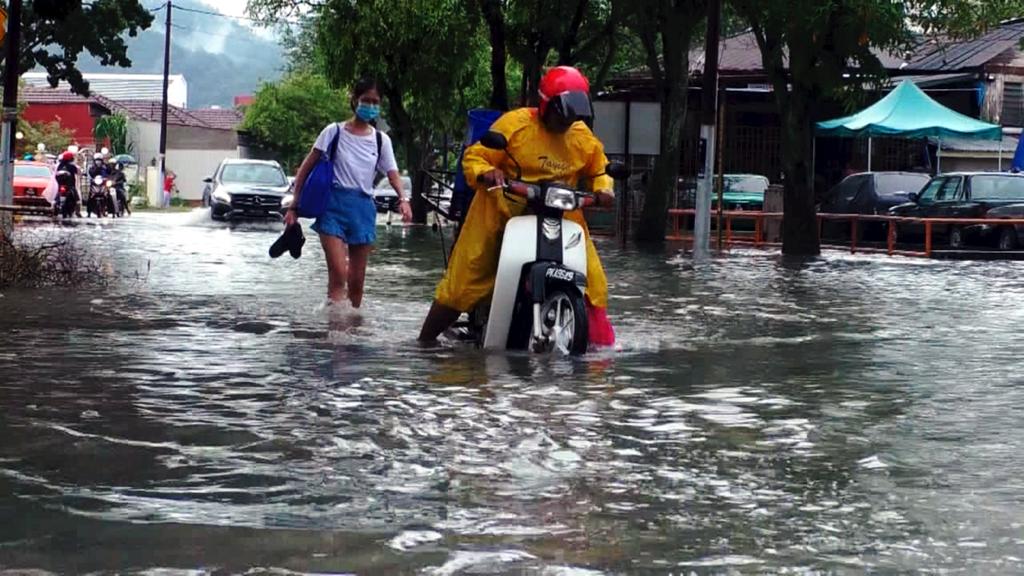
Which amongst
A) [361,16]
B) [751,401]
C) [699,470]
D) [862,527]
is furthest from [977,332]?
[361,16]

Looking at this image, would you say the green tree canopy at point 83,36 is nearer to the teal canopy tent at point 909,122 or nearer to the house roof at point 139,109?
the teal canopy tent at point 909,122

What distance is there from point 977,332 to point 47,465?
26.4ft

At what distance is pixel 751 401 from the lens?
855cm

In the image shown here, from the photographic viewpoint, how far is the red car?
38719 millimetres

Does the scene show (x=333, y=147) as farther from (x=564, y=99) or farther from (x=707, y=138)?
(x=707, y=138)

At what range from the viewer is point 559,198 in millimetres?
9922

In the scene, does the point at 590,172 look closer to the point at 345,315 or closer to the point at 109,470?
the point at 345,315

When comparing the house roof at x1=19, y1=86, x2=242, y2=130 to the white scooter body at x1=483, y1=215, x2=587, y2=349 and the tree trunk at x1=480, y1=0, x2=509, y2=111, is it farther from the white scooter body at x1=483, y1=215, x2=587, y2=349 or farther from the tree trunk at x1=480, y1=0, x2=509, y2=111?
the white scooter body at x1=483, y1=215, x2=587, y2=349

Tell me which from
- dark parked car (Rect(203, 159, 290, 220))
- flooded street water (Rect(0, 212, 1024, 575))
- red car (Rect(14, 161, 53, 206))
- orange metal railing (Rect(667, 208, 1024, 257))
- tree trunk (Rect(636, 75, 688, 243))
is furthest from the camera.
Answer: red car (Rect(14, 161, 53, 206))

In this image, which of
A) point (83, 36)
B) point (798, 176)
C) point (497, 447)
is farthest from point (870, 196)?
point (497, 447)

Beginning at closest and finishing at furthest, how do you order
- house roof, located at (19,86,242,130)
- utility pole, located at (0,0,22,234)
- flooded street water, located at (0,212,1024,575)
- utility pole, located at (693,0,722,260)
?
flooded street water, located at (0,212,1024,575), utility pole, located at (0,0,22,234), utility pole, located at (693,0,722,260), house roof, located at (19,86,242,130)

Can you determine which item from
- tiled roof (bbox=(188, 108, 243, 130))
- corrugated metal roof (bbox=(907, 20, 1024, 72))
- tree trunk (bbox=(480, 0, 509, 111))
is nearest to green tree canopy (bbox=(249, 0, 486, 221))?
tree trunk (bbox=(480, 0, 509, 111))

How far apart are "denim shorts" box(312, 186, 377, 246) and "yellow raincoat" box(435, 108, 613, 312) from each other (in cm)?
218

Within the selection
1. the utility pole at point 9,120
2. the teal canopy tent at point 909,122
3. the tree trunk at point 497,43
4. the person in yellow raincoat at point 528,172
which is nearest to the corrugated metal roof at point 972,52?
the teal canopy tent at point 909,122
